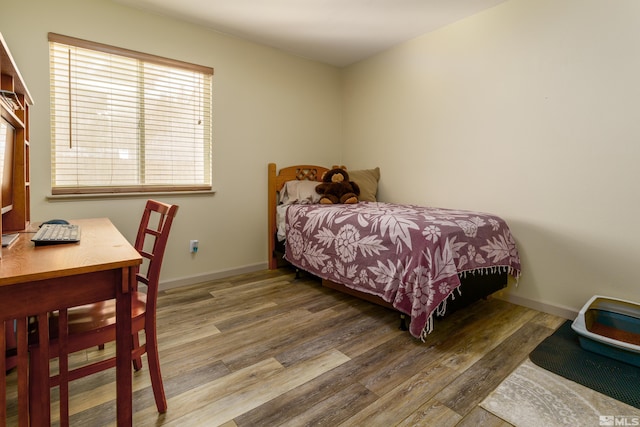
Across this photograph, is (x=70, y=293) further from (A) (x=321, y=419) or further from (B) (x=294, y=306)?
(B) (x=294, y=306)

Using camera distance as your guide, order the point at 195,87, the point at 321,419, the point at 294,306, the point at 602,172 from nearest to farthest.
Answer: the point at 321,419 < the point at 602,172 < the point at 294,306 < the point at 195,87

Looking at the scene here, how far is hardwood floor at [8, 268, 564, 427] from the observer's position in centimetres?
144

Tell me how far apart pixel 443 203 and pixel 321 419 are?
232 centimetres

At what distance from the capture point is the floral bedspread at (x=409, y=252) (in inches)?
78.9

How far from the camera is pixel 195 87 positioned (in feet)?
9.96

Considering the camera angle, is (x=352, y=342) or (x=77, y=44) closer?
(x=352, y=342)

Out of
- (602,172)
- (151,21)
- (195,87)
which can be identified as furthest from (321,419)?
(151,21)

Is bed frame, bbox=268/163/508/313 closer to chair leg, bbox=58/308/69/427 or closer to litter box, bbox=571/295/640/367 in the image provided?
litter box, bbox=571/295/640/367

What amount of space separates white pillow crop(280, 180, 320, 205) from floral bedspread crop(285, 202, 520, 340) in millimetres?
454

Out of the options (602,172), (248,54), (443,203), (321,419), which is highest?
(248,54)

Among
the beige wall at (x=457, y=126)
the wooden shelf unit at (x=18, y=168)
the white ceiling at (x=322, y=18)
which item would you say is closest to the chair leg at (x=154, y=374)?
the wooden shelf unit at (x=18, y=168)

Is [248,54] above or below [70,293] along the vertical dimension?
above

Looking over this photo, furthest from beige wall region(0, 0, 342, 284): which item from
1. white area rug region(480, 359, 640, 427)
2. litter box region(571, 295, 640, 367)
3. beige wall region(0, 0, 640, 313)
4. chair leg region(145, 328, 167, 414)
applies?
litter box region(571, 295, 640, 367)

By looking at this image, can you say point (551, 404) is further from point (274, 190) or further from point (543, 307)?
point (274, 190)
